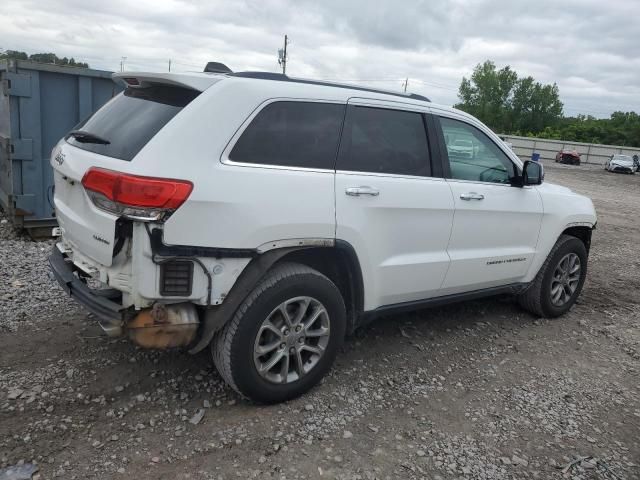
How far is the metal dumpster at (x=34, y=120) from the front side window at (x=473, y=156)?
4.45m

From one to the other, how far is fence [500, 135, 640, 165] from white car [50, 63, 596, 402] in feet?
142

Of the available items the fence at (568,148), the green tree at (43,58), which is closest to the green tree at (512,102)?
the fence at (568,148)

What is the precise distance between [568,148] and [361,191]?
1903 inches

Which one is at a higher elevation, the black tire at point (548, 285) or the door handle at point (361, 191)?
the door handle at point (361, 191)

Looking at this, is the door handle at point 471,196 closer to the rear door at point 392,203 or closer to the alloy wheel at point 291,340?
the rear door at point 392,203

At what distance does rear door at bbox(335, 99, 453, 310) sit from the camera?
3355 millimetres

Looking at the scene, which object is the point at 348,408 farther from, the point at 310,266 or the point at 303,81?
the point at 303,81

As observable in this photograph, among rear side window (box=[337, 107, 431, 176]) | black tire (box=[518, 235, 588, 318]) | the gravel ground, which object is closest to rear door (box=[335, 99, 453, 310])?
rear side window (box=[337, 107, 431, 176])

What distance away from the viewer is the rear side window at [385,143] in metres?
3.43

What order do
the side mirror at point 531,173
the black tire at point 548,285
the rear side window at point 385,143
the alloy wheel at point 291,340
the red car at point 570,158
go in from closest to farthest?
the alloy wheel at point 291,340, the rear side window at point 385,143, the side mirror at point 531,173, the black tire at point 548,285, the red car at point 570,158

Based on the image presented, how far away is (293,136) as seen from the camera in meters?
3.19

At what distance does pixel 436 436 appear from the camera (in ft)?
10.4

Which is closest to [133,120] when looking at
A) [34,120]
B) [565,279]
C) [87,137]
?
[87,137]

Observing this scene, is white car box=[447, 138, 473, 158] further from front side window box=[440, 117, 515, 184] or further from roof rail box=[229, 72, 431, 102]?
roof rail box=[229, 72, 431, 102]
